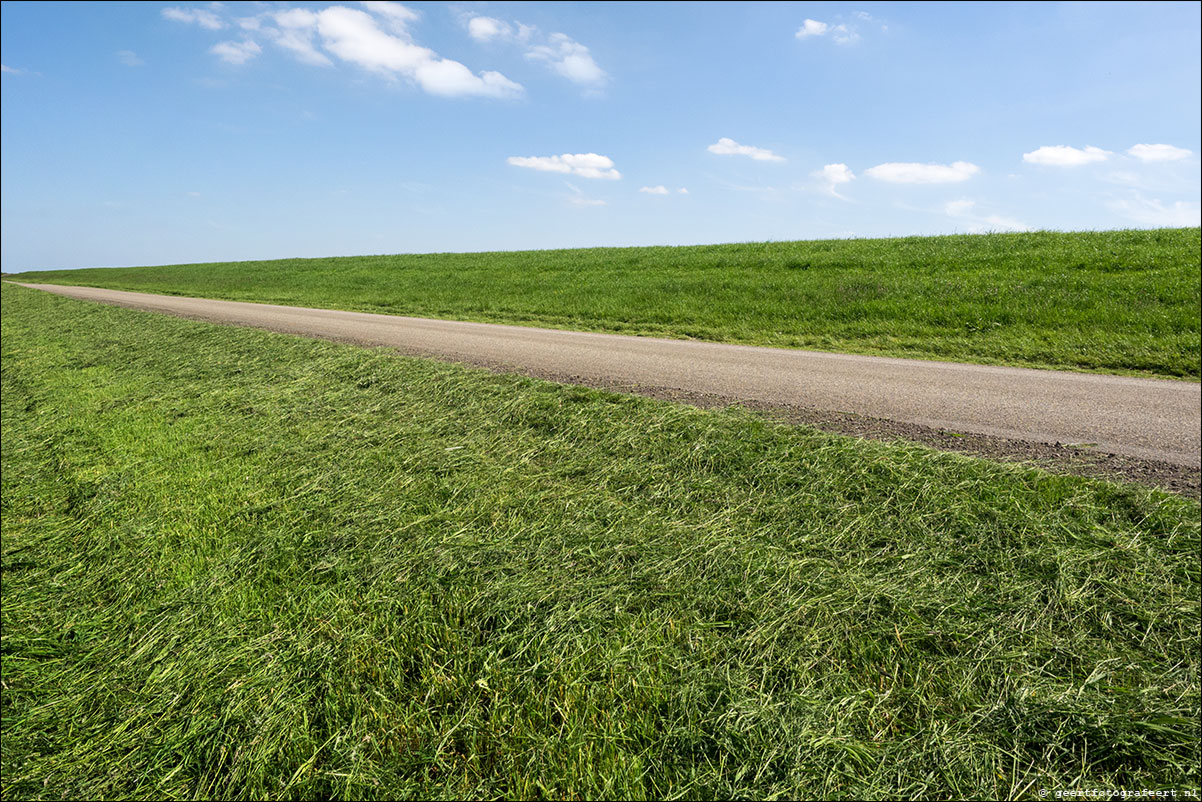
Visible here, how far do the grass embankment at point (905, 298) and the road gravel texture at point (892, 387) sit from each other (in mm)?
1746

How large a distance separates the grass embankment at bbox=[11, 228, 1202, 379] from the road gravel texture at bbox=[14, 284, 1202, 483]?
175 cm

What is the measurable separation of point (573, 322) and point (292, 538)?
12392 millimetres

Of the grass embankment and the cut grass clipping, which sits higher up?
the grass embankment

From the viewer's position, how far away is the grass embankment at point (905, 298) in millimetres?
10602

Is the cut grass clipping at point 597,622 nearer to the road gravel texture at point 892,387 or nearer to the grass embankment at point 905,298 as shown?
the road gravel texture at point 892,387

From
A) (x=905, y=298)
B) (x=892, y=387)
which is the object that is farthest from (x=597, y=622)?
(x=905, y=298)

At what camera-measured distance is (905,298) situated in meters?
14.4

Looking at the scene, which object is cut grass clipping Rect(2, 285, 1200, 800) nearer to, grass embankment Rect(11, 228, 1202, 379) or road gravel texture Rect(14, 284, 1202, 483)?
road gravel texture Rect(14, 284, 1202, 483)

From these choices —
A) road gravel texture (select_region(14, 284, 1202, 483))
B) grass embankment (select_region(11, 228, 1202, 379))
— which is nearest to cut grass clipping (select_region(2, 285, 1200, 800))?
road gravel texture (select_region(14, 284, 1202, 483))

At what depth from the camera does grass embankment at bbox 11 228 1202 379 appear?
10.6 m

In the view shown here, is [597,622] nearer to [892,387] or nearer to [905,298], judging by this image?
[892,387]

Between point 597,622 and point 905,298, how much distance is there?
14030 mm

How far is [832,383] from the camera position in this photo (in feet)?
25.0

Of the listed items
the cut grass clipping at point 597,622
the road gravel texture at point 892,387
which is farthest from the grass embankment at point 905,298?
the cut grass clipping at point 597,622
